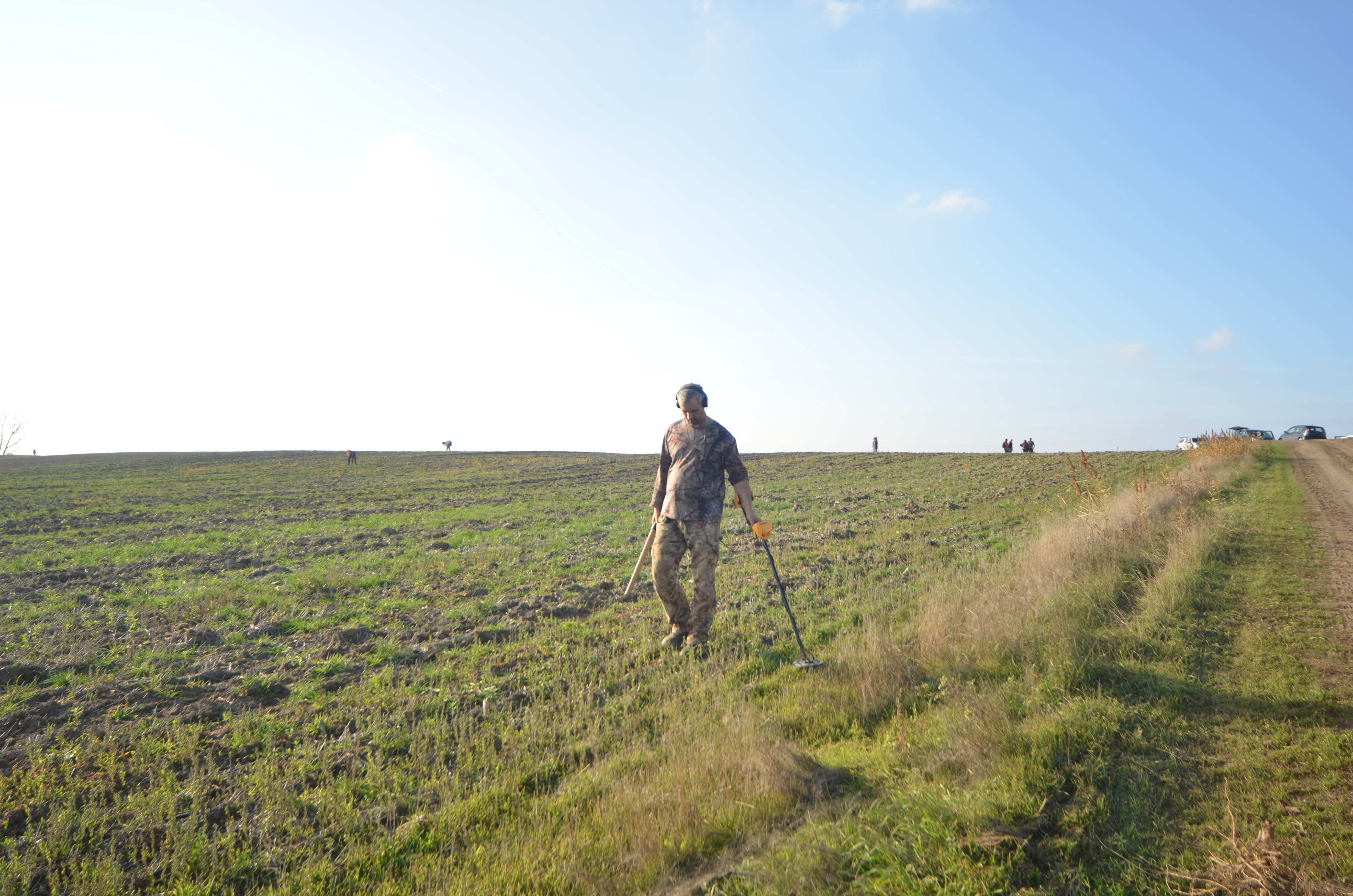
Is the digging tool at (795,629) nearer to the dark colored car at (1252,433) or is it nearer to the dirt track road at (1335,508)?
the dirt track road at (1335,508)

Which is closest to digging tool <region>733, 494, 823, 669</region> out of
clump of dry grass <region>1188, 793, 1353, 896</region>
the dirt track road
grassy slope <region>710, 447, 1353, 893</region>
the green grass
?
the green grass

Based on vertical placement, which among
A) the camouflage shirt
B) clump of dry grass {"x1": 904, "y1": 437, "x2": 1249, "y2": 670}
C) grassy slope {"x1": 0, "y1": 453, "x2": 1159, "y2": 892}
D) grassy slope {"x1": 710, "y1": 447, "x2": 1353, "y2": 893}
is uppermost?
the camouflage shirt

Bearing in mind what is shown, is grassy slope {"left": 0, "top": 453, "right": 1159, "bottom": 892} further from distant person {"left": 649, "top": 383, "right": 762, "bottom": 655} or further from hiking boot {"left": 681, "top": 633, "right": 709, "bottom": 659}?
distant person {"left": 649, "top": 383, "right": 762, "bottom": 655}

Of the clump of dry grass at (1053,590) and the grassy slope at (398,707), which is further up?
the clump of dry grass at (1053,590)

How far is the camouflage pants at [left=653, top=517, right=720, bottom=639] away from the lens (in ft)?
22.3

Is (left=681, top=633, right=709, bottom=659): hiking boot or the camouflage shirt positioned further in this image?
the camouflage shirt

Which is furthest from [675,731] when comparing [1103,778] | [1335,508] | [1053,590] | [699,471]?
[1335,508]

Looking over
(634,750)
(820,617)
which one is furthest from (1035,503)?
(634,750)

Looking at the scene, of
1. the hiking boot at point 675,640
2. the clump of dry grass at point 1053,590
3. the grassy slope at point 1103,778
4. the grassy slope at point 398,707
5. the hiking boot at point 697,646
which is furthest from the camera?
the hiking boot at point 675,640

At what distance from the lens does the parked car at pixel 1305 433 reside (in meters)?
50.0

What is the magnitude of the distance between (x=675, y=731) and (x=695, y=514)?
247 cm

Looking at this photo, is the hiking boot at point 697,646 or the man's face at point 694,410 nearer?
the hiking boot at point 697,646

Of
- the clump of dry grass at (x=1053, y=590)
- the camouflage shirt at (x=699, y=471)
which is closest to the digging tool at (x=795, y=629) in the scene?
the camouflage shirt at (x=699, y=471)

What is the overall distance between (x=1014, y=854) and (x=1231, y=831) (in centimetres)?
98
